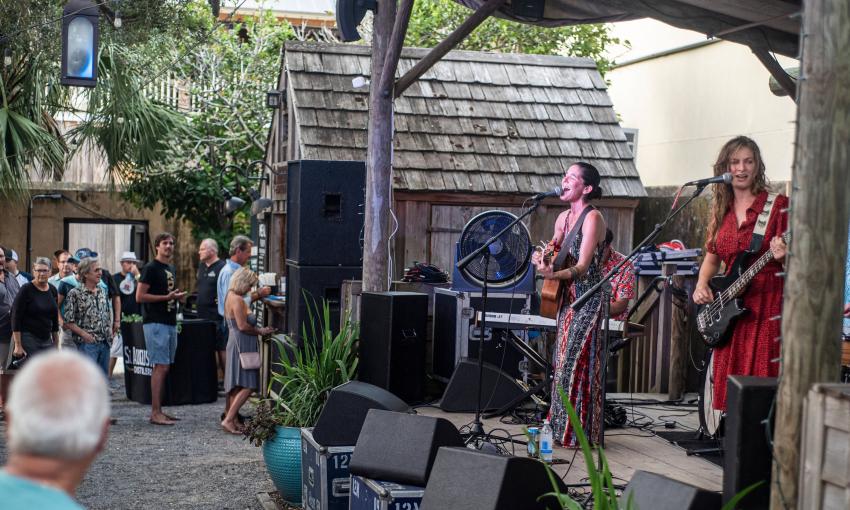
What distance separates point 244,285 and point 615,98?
366 inches

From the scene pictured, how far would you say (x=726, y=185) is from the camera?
566 centimetres

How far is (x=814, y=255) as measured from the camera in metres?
3.59

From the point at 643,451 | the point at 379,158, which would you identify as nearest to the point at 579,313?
the point at 643,451

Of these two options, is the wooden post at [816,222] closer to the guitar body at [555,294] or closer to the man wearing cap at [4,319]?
the guitar body at [555,294]

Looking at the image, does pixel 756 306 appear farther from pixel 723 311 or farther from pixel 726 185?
pixel 726 185

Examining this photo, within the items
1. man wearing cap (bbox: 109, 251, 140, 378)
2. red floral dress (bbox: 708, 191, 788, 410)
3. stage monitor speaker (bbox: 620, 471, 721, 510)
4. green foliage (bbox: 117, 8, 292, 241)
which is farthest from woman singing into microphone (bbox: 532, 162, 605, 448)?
green foliage (bbox: 117, 8, 292, 241)

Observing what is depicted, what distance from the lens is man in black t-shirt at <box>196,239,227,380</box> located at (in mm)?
11570

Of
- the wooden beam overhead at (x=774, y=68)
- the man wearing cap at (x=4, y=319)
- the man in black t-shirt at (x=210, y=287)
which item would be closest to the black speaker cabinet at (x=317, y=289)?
the man in black t-shirt at (x=210, y=287)

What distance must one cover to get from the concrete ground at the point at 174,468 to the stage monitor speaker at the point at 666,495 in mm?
3890

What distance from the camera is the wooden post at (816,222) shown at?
3555 mm

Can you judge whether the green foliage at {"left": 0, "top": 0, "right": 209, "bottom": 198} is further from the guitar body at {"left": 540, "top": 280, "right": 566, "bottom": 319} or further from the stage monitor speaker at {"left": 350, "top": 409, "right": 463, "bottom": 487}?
the stage monitor speaker at {"left": 350, "top": 409, "right": 463, "bottom": 487}

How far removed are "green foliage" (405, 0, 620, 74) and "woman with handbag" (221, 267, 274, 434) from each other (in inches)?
342

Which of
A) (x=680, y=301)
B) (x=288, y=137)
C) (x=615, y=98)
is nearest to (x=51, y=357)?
(x=680, y=301)

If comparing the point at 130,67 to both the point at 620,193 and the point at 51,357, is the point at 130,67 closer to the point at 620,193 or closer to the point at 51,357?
the point at 620,193
